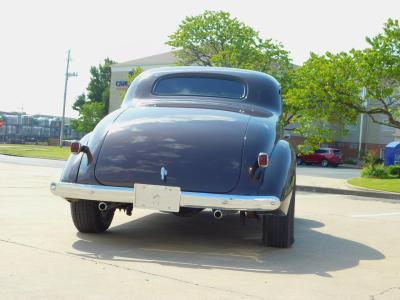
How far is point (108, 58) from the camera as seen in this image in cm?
8944

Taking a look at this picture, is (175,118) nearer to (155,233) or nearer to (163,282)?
(155,233)

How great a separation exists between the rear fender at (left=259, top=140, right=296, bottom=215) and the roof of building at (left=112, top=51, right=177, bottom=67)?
54.3 m

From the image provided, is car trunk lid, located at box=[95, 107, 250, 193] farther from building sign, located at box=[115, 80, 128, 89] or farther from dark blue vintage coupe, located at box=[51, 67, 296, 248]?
building sign, located at box=[115, 80, 128, 89]

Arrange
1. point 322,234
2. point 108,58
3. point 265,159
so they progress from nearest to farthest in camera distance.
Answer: point 265,159 < point 322,234 < point 108,58

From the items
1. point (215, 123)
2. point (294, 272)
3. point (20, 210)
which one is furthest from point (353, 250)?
point (20, 210)

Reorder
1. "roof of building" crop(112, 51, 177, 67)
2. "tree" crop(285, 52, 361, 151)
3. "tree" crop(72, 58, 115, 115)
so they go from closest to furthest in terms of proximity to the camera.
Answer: "tree" crop(285, 52, 361, 151), "roof of building" crop(112, 51, 177, 67), "tree" crop(72, 58, 115, 115)

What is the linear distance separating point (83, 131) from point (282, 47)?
39.3 m

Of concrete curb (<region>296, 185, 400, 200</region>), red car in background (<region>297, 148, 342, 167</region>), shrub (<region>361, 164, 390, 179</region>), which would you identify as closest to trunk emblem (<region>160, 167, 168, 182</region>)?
concrete curb (<region>296, 185, 400, 200</region>)

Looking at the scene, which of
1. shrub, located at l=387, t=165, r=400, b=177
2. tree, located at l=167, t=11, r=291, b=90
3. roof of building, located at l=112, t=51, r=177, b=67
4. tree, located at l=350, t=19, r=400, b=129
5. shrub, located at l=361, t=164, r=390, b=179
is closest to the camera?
tree, located at l=350, t=19, r=400, b=129

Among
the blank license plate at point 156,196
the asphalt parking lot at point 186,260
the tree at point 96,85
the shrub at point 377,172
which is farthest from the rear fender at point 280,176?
the tree at point 96,85

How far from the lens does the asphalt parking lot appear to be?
3789mm

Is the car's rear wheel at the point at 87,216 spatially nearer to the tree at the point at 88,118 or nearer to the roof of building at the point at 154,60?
the roof of building at the point at 154,60

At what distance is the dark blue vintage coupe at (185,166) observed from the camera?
4926mm

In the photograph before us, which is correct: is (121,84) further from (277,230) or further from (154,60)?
(277,230)
